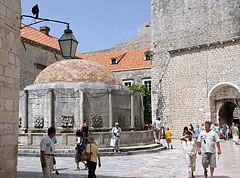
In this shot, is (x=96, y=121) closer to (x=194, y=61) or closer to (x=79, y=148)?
(x=79, y=148)

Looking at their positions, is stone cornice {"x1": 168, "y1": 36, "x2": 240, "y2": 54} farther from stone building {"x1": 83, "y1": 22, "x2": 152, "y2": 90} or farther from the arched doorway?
stone building {"x1": 83, "y1": 22, "x2": 152, "y2": 90}

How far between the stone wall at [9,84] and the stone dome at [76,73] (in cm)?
752

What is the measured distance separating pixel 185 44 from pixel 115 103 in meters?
13.5

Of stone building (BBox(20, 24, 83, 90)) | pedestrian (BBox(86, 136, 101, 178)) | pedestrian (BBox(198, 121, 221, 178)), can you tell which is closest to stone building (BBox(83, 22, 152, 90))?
stone building (BBox(20, 24, 83, 90))

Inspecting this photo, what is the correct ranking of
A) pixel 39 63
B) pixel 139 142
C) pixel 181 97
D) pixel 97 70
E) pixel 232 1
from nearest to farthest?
pixel 139 142 < pixel 97 70 < pixel 232 1 < pixel 181 97 < pixel 39 63

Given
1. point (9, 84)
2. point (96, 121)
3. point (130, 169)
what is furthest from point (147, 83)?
point (9, 84)

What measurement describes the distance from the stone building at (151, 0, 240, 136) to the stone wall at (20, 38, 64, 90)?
10.3m

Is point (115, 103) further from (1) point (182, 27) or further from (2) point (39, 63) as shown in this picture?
(2) point (39, 63)

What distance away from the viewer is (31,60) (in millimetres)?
27891

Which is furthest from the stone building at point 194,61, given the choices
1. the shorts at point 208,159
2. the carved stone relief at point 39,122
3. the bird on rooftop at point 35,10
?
the bird on rooftop at point 35,10

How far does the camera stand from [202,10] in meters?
24.0

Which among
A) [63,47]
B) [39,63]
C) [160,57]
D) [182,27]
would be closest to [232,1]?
[182,27]

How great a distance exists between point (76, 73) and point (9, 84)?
314 inches

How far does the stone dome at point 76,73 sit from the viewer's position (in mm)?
13867
